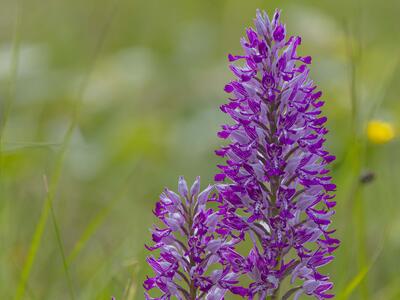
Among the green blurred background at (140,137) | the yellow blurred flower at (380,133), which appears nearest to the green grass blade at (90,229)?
the green blurred background at (140,137)

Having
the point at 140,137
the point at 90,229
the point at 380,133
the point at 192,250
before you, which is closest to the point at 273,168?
the point at 192,250

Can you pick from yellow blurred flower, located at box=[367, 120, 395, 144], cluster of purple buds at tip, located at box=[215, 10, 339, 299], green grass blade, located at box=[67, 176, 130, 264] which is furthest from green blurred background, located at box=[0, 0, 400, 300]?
cluster of purple buds at tip, located at box=[215, 10, 339, 299]

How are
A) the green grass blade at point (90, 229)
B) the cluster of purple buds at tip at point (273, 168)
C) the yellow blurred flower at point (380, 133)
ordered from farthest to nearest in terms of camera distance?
the yellow blurred flower at point (380, 133) → the green grass blade at point (90, 229) → the cluster of purple buds at tip at point (273, 168)

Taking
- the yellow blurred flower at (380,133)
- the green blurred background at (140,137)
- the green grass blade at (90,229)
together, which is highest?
the green blurred background at (140,137)

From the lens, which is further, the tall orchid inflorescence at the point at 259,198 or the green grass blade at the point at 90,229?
the green grass blade at the point at 90,229

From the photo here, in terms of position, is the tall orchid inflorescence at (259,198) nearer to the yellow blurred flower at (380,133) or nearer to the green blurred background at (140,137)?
the green blurred background at (140,137)

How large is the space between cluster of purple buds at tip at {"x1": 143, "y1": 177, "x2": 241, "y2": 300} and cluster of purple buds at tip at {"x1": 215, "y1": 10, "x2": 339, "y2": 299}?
0.05m

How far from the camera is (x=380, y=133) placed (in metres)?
4.95

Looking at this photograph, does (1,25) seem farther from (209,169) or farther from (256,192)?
(256,192)

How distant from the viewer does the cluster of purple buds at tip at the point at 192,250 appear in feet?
7.53

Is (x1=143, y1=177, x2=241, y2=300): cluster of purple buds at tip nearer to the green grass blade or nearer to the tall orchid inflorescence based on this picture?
the tall orchid inflorescence

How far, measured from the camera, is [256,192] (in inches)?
90.0

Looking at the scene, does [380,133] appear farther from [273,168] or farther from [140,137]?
[273,168]

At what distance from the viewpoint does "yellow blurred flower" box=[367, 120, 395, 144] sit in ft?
16.1
